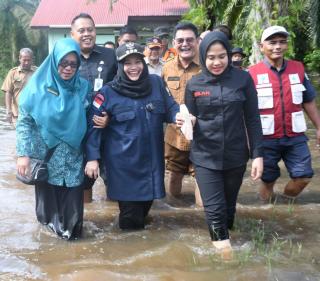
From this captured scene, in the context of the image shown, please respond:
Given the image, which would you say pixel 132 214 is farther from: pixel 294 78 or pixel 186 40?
pixel 294 78

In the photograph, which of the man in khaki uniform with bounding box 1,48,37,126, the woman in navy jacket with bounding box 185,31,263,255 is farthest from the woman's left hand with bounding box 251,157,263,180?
the man in khaki uniform with bounding box 1,48,37,126

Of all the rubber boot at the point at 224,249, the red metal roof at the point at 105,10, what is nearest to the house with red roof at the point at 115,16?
the red metal roof at the point at 105,10

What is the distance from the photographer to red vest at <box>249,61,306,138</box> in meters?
4.99

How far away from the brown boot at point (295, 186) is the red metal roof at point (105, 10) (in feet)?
58.0

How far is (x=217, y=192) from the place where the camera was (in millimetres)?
4004

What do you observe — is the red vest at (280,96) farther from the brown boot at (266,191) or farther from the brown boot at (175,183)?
the brown boot at (175,183)

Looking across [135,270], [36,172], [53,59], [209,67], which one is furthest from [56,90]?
[135,270]

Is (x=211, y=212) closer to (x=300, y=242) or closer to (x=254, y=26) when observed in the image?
(x=300, y=242)

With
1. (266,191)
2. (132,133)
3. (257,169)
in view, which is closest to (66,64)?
(132,133)

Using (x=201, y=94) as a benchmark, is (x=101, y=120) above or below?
below

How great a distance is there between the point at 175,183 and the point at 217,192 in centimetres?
189

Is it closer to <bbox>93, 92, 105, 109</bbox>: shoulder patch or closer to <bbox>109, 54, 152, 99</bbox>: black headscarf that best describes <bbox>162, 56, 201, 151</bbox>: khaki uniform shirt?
<bbox>109, 54, 152, 99</bbox>: black headscarf

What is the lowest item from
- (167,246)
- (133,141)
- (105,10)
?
(167,246)

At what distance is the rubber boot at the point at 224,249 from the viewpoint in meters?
3.94
